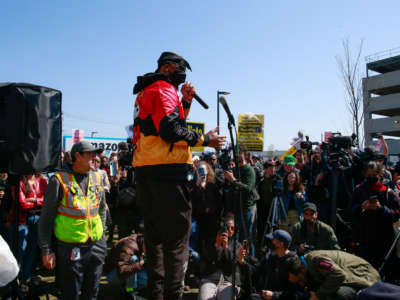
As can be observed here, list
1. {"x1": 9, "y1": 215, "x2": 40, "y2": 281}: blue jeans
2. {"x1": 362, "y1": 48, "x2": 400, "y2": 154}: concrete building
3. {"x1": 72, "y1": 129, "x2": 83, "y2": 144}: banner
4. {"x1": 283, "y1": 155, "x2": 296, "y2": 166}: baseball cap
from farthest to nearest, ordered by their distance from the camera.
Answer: {"x1": 362, "y1": 48, "x2": 400, "y2": 154}: concrete building
{"x1": 72, "y1": 129, "x2": 83, "y2": 144}: banner
{"x1": 283, "y1": 155, "x2": 296, "y2": 166}: baseball cap
{"x1": 9, "y1": 215, "x2": 40, "y2": 281}: blue jeans

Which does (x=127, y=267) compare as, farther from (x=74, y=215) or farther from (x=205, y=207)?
(x=205, y=207)

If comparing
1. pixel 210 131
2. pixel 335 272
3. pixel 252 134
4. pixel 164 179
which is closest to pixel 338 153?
pixel 335 272

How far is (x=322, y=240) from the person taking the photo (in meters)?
5.19

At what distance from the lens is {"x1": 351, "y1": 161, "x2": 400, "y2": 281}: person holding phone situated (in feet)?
16.1

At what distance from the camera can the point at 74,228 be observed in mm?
3172

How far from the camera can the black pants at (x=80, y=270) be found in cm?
313

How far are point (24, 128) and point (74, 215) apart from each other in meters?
0.88

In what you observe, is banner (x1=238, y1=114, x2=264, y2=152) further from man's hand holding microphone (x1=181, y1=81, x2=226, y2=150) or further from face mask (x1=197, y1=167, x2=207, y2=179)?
man's hand holding microphone (x1=181, y1=81, x2=226, y2=150)

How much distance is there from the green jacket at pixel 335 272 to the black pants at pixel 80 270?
96.0 inches

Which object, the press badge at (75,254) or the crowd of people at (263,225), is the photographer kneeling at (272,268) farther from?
the press badge at (75,254)

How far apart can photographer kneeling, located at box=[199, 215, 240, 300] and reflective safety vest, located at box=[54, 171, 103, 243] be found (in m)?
1.90

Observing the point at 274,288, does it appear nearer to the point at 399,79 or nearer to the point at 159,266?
the point at 159,266

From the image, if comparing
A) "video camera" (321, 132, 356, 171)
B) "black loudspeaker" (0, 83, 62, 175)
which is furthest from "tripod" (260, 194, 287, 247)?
"black loudspeaker" (0, 83, 62, 175)

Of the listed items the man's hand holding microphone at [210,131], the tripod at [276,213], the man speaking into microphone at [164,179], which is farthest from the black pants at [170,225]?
the tripod at [276,213]
